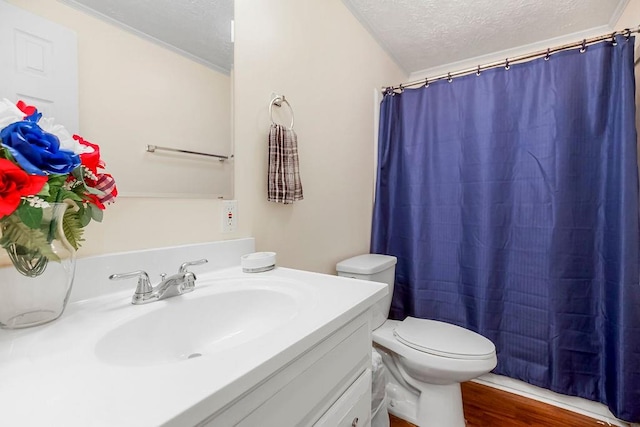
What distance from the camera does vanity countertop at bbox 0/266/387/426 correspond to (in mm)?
314

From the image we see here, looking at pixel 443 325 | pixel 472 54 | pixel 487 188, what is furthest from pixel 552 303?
pixel 472 54

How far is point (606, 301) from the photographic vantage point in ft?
4.49

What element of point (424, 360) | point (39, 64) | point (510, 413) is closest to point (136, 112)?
point (39, 64)

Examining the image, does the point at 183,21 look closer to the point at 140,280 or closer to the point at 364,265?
the point at 140,280

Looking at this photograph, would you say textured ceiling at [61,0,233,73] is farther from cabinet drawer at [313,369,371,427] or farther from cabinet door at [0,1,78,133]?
cabinet drawer at [313,369,371,427]

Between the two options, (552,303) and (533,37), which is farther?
(533,37)

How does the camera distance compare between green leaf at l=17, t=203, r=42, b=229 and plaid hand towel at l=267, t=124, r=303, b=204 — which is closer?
green leaf at l=17, t=203, r=42, b=229

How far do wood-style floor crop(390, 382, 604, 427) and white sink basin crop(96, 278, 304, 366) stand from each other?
42.6 inches

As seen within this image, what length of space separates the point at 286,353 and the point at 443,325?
4.16 ft

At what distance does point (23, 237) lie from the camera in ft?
1.68

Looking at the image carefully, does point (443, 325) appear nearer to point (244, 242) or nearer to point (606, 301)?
point (606, 301)

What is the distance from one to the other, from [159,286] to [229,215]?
0.35m

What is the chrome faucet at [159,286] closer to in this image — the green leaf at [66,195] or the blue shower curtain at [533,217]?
the green leaf at [66,195]

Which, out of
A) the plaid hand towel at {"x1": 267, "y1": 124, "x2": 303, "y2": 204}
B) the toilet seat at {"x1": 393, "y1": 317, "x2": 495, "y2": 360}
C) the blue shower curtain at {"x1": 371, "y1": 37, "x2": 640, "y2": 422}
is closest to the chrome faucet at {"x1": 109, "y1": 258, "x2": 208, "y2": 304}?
the plaid hand towel at {"x1": 267, "y1": 124, "x2": 303, "y2": 204}
